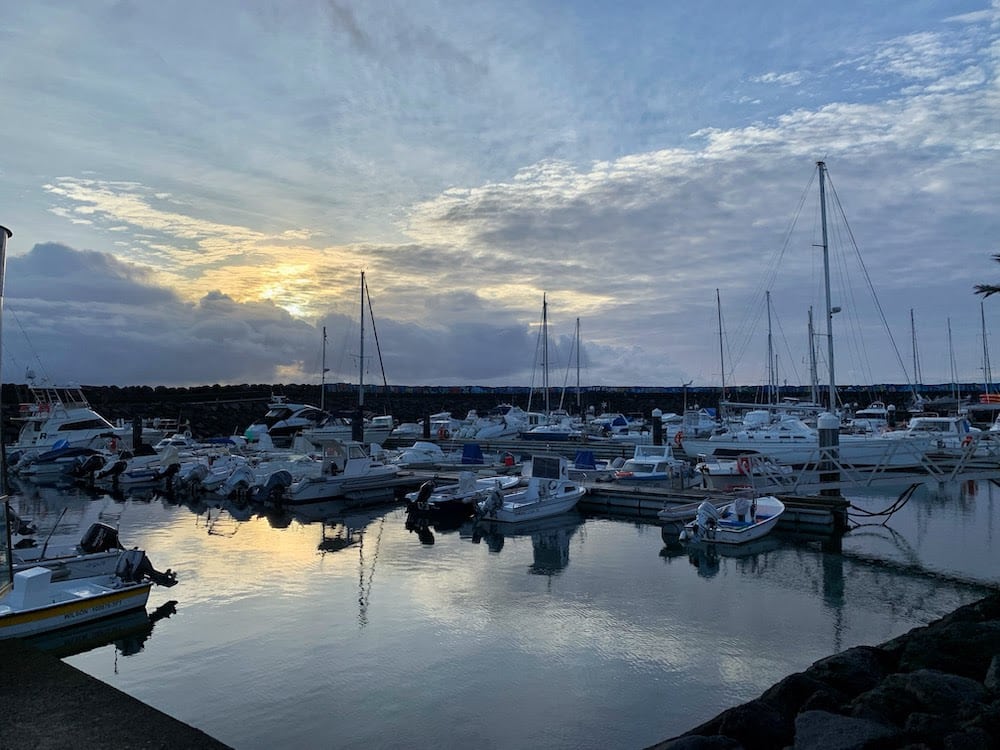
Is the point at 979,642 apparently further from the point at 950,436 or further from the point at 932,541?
the point at 950,436

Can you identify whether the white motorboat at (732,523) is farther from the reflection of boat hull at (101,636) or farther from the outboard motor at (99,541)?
the outboard motor at (99,541)

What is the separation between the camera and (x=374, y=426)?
55.3 metres

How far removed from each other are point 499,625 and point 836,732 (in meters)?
7.99

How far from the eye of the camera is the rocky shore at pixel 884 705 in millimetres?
7887

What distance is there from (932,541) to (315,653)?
772 inches

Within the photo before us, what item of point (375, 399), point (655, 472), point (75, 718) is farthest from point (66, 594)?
point (375, 399)

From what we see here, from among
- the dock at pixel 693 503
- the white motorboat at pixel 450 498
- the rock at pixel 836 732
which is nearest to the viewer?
the rock at pixel 836 732

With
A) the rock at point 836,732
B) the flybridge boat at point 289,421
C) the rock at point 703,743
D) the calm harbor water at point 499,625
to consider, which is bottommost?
the calm harbor water at point 499,625

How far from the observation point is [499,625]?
14977mm

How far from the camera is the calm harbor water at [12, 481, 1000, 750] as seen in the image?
10820mm

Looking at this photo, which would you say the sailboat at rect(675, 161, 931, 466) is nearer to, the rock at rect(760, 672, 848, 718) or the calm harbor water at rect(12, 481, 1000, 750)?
the calm harbor water at rect(12, 481, 1000, 750)

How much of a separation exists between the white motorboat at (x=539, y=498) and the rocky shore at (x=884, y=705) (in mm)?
15925

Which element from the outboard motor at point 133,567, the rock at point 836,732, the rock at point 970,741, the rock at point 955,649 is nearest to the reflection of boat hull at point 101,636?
the outboard motor at point 133,567

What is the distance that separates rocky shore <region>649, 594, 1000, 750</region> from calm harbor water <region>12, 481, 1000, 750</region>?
5.10 feet
